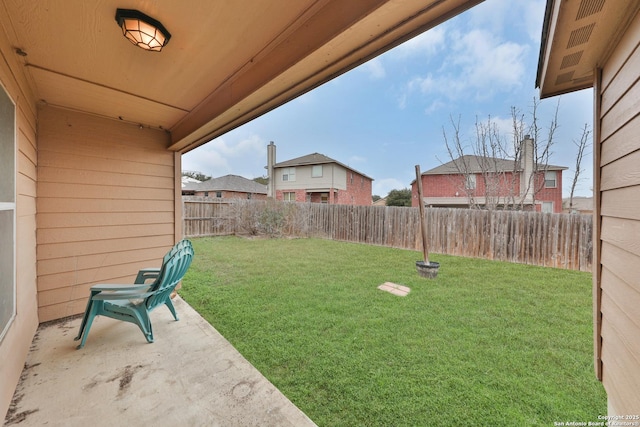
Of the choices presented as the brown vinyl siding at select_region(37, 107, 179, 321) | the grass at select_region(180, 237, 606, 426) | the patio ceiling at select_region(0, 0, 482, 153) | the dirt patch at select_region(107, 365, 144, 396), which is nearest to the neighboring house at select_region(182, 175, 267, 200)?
the grass at select_region(180, 237, 606, 426)

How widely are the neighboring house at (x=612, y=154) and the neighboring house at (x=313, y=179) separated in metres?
15.3

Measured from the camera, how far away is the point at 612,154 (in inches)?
52.9

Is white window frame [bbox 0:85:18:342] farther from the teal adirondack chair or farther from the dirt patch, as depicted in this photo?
the dirt patch

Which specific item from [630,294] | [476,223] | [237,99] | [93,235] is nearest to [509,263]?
[476,223]

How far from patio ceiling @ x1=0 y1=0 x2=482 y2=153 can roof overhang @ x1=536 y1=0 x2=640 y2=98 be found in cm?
47

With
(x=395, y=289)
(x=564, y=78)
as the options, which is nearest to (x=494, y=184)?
(x=395, y=289)

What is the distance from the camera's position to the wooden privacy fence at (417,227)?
16.2 ft

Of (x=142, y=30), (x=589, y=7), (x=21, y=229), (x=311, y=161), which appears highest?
(x=311, y=161)

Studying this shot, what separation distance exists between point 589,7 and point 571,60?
0.54m

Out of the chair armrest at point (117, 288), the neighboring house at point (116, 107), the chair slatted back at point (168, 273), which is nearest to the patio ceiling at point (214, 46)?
the neighboring house at point (116, 107)

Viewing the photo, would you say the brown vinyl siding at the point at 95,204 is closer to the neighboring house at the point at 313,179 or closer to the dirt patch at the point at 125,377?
the dirt patch at the point at 125,377

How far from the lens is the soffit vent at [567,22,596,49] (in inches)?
45.1

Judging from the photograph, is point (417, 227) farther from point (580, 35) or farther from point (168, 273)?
point (168, 273)

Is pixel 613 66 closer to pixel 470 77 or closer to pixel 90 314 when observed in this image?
pixel 90 314
